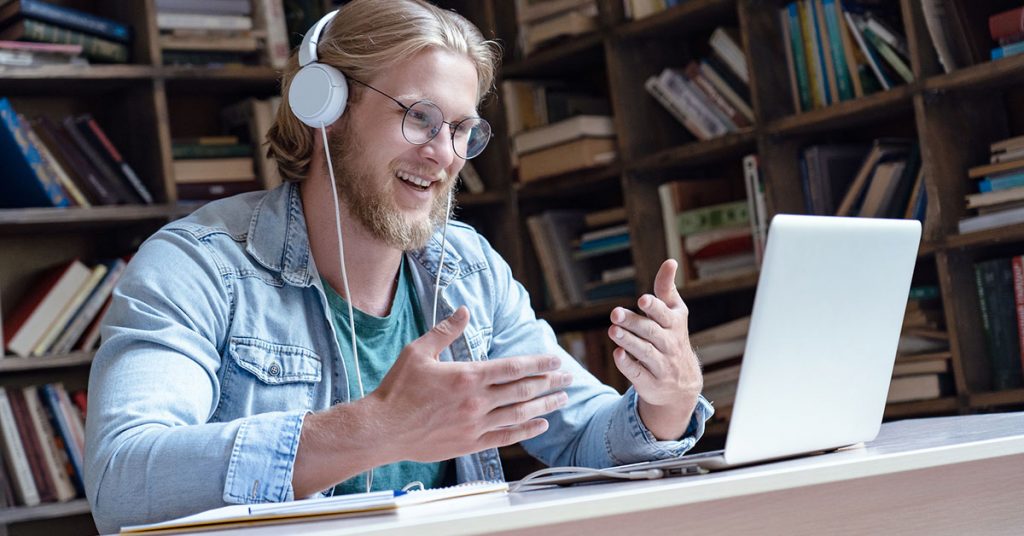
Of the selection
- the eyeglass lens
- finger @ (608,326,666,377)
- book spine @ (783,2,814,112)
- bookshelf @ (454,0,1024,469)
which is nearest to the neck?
the eyeglass lens

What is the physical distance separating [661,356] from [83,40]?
7.34ft

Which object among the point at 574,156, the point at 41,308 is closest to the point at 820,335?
the point at 574,156

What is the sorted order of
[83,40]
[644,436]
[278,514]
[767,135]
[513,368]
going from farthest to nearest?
[83,40] → [767,135] → [644,436] → [513,368] → [278,514]

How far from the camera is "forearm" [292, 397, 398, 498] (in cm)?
110

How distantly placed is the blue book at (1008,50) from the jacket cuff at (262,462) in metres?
1.81

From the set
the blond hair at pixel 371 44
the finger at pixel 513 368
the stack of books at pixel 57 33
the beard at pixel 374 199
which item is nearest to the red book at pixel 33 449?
the stack of books at pixel 57 33

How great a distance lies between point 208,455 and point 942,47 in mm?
1915

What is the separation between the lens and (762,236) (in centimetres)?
279

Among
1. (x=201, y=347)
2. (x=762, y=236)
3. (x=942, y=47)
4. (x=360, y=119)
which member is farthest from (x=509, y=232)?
(x=201, y=347)

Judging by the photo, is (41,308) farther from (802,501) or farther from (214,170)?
(802,501)

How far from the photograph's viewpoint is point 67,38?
2.96 m

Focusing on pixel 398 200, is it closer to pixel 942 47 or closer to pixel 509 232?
pixel 942 47

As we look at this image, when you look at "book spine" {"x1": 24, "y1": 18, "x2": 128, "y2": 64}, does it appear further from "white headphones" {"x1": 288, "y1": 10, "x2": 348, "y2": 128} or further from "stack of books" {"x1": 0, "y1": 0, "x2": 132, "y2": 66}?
"white headphones" {"x1": 288, "y1": 10, "x2": 348, "y2": 128}

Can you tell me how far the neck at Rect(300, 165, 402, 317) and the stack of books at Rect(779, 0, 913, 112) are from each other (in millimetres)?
1345
